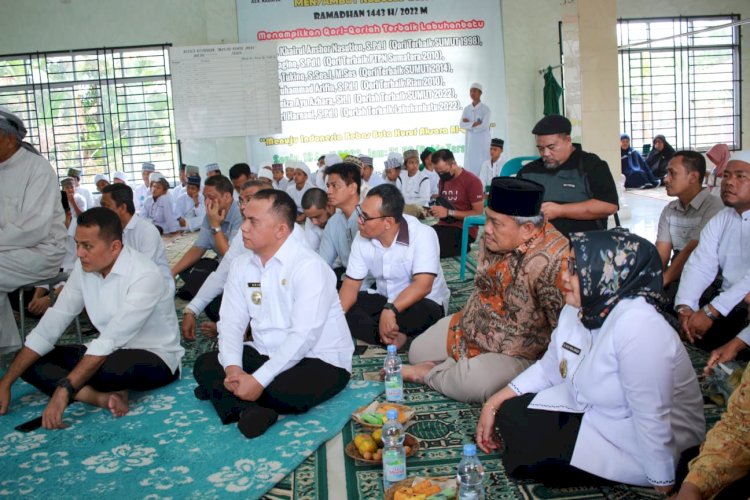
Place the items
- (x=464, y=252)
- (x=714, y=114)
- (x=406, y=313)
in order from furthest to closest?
(x=714, y=114) < (x=464, y=252) < (x=406, y=313)

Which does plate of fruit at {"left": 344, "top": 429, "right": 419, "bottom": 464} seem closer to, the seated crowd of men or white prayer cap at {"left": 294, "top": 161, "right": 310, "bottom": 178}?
the seated crowd of men

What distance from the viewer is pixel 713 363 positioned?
252 cm

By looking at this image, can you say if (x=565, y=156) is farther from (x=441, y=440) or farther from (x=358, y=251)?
(x=441, y=440)

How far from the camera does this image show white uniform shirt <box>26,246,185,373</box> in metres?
2.86

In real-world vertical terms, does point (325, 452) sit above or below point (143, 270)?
below

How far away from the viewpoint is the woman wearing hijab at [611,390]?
1774mm

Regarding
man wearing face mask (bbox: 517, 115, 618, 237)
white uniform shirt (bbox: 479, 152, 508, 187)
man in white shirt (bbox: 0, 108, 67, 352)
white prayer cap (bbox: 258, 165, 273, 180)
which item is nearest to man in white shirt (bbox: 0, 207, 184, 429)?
man in white shirt (bbox: 0, 108, 67, 352)

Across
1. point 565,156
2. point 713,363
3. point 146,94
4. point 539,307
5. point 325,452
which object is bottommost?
point 325,452

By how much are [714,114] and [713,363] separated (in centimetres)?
1227

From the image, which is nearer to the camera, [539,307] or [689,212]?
[539,307]

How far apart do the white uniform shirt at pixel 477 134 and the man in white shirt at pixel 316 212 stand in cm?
555

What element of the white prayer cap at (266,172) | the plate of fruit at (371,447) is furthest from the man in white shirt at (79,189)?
the plate of fruit at (371,447)

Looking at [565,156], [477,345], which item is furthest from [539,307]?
[565,156]

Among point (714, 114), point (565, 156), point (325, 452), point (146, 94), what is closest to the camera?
point (325, 452)
